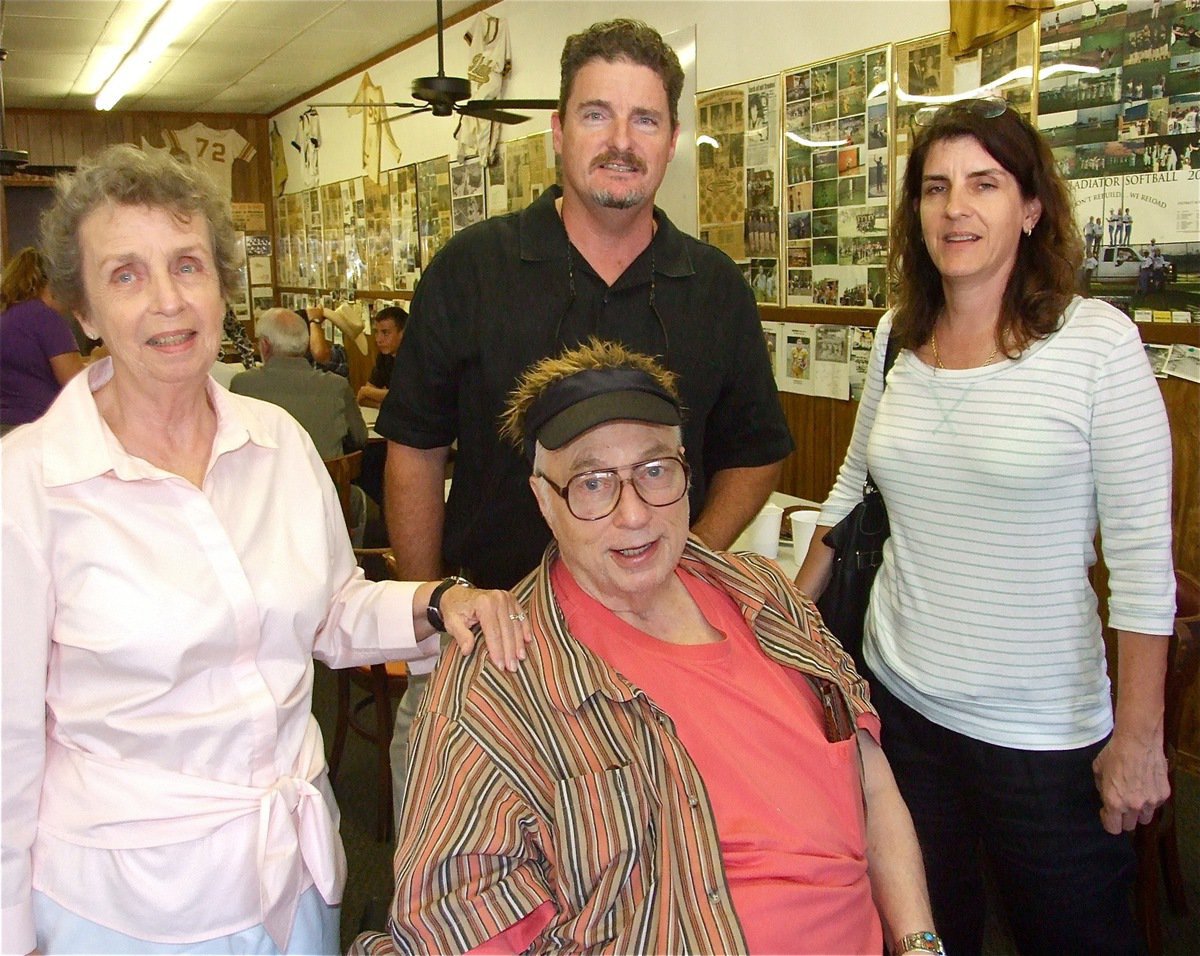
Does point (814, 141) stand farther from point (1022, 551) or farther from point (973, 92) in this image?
point (1022, 551)

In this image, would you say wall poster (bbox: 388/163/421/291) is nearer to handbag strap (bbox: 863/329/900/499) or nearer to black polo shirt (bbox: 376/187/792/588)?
black polo shirt (bbox: 376/187/792/588)

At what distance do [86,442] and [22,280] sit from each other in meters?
4.76

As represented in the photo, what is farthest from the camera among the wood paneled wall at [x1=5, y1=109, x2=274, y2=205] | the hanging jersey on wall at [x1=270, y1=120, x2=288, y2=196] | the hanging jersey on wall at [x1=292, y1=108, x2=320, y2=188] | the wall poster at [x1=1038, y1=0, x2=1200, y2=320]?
the hanging jersey on wall at [x1=270, y1=120, x2=288, y2=196]

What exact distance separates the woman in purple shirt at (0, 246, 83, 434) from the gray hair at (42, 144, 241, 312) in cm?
423

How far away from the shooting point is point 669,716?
139cm

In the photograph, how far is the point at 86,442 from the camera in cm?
131

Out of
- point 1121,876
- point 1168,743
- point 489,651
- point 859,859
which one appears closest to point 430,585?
point 489,651

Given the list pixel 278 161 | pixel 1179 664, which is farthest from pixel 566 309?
pixel 278 161

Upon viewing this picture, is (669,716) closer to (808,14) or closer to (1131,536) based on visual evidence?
(1131,536)

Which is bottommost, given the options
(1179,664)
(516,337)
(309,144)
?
(1179,664)

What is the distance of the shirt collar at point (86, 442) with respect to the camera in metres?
1.28

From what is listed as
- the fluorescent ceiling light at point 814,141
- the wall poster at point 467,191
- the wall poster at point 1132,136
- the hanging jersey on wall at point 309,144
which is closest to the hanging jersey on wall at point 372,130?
the hanging jersey on wall at point 309,144

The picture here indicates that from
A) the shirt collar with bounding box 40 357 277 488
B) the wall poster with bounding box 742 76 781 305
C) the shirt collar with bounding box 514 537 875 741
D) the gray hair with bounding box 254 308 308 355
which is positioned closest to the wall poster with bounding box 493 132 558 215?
the wall poster with bounding box 742 76 781 305

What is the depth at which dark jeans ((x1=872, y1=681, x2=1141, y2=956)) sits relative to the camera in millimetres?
1617
